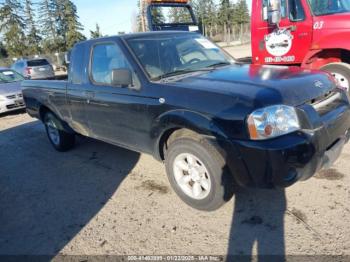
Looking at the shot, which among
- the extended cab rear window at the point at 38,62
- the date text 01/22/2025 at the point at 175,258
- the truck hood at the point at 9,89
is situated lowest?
the date text 01/22/2025 at the point at 175,258

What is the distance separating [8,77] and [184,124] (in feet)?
33.3

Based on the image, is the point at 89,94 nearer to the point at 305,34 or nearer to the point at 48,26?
the point at 305,34

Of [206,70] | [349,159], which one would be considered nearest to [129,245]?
[206,70]

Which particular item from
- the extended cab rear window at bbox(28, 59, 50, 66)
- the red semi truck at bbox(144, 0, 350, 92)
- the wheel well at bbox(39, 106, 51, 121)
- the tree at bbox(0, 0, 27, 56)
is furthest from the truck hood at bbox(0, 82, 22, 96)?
the tree at bbox(0, 0, 27, 56)

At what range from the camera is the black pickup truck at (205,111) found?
286 centimetres

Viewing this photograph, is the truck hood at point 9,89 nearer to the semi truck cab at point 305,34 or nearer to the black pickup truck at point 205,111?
the black pickup truck at point 205,111

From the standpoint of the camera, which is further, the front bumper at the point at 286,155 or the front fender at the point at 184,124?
the front fender at the point at 184,124

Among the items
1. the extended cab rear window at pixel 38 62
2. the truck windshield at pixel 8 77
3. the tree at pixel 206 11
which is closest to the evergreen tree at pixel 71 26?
the tree at pixel 206 11

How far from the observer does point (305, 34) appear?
578 cm

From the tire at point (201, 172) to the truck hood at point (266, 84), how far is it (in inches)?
21.8

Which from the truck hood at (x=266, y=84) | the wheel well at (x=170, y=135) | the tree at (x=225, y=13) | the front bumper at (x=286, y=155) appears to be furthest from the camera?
the tree at (x=225, y=13)

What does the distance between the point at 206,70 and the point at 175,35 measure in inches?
32.6

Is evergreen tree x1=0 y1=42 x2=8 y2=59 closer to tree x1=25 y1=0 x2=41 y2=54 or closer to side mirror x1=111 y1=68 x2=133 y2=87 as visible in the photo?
tree x1=25 y1=0 x2=41 y2=54

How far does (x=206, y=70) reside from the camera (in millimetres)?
4016
